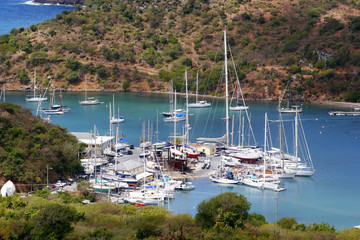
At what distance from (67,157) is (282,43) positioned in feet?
208

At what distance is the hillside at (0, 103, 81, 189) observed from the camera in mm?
41353

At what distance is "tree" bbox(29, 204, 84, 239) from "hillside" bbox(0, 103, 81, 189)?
37.6 feet

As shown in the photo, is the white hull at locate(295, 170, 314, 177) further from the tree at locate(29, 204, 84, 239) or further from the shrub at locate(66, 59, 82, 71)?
the shrub at locate(66, 59, 82, 71)

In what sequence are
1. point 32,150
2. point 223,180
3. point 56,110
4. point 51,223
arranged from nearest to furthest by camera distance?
point 51,223
point 32,150
point 223,180
point 56,110

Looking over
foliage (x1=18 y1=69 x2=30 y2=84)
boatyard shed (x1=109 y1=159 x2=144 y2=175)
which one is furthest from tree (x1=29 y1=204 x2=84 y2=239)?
foliage (x1=18 y1=69 x2=30 y2=84)

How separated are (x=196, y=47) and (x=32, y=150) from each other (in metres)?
64.9

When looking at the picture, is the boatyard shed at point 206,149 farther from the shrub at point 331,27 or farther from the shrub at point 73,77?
the shrub at point 331,27

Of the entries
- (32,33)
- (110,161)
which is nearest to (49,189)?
(110,161)

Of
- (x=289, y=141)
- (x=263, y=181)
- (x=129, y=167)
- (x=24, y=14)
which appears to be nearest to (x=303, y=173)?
(x=263, y=181)

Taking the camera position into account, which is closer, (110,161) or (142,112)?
(110,161)

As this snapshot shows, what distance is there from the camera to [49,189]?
41344mm

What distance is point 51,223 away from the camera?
29234 millimetres

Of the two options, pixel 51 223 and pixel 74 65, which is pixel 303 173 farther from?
pixel 74 65

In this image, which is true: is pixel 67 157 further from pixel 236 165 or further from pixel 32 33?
pixel 32 33
